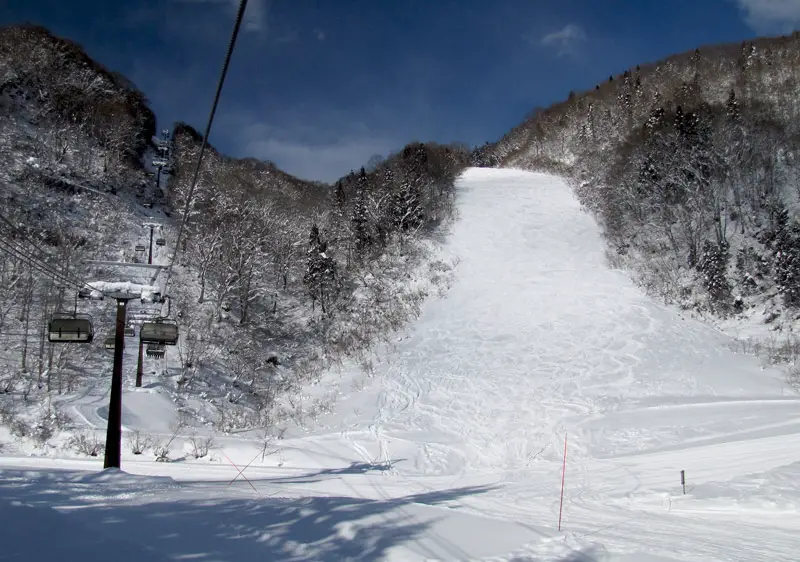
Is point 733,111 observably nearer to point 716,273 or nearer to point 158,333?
point 716,273

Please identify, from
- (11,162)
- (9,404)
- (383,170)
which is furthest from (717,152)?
(11,162)

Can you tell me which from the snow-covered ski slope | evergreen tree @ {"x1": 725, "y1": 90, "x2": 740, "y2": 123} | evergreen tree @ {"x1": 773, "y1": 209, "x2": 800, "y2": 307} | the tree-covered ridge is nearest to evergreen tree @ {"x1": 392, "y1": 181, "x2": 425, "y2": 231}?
the snow-covered ski slope

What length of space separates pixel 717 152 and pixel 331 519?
118 ft

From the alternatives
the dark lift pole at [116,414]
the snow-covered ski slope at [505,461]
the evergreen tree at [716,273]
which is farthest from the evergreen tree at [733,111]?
the dark lift pole at [116,414]

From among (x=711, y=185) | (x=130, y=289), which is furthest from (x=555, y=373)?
(x=711, y=185)

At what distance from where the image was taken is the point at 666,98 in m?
47.8

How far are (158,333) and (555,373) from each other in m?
14.5

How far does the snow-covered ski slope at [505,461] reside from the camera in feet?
16.0

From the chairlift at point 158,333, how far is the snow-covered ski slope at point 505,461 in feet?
10.3

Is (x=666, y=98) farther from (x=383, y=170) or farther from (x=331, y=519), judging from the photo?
(x=331, y=519)

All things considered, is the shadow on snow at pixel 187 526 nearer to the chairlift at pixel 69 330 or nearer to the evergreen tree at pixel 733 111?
the chairlift at pixel 69 330

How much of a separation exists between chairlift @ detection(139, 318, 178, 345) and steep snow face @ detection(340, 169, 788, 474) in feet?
24.8

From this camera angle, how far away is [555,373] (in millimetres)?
18891

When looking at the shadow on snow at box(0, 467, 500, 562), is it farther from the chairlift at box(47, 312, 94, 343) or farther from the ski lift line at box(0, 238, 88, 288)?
the ski lift line at box(0, 238, 88, 288)
